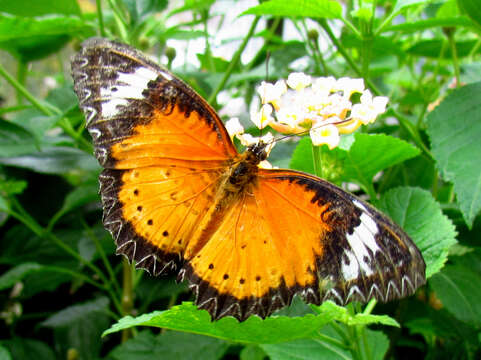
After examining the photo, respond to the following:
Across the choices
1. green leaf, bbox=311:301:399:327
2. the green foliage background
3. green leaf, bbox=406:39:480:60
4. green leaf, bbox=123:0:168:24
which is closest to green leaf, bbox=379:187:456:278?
the green foliage background

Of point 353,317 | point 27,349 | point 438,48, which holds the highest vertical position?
point 438,48

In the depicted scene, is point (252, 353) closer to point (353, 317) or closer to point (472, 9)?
point (353, 317)

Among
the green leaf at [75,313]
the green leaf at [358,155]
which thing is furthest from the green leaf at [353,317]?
the green leaf at [75,313]

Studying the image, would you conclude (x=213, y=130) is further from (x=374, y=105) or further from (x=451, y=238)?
(x=451, y=238)

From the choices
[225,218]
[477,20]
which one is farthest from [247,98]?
→ [225,218]

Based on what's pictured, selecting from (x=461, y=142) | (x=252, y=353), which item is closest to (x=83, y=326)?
(x=252, y=353)

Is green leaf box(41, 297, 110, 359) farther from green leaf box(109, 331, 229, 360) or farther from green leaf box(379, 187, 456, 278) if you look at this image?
green leaf box(379, 187, 456, 278)

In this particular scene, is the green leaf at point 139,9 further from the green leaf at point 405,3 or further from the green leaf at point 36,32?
the green leaf at point 405,3
